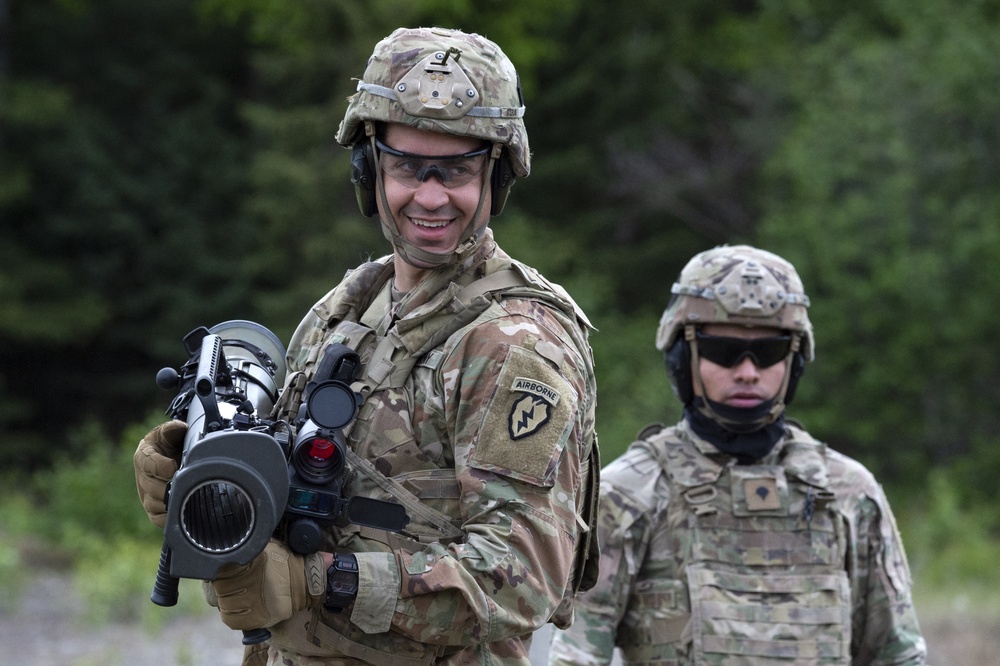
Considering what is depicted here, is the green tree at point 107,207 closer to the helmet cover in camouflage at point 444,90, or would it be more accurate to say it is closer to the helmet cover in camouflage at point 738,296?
the helmet cover in camouflage at point 738,296

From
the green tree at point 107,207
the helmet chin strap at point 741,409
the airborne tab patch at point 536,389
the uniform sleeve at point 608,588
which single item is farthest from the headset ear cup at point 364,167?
the green tree at point 107,207

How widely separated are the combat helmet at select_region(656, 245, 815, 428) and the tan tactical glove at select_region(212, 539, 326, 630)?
1990 millimetres

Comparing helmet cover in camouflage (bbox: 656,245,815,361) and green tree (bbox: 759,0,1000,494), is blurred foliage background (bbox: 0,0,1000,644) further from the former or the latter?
helmet cover in camouflage (bbox: 656,245,815,361)

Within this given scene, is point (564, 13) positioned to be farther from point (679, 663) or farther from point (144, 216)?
point (679, 663)

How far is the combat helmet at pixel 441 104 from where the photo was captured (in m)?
3.17

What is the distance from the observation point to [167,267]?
2270 cm

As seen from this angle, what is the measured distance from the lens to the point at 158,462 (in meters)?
3.11

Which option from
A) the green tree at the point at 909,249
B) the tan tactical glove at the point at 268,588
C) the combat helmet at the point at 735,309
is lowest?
the tan tactical glove at the point at 268,588

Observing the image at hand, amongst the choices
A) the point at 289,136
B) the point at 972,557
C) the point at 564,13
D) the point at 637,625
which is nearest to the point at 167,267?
the point at 289,136

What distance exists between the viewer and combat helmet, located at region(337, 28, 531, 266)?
317 cm

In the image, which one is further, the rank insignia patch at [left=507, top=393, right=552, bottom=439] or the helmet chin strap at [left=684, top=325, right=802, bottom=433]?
the helmet chin strap at [left=684, top=325, right=802, bottom=433]

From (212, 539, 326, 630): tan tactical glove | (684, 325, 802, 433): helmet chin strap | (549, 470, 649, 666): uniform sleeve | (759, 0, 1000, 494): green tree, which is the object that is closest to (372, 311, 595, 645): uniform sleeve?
(212, 539, 326, 630): tan tactical glove

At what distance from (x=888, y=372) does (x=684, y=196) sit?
300 inches

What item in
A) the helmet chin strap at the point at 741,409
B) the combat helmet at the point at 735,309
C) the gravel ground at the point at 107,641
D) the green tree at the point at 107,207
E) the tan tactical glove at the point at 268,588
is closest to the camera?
the tan tactical glove at the point at 268,588
